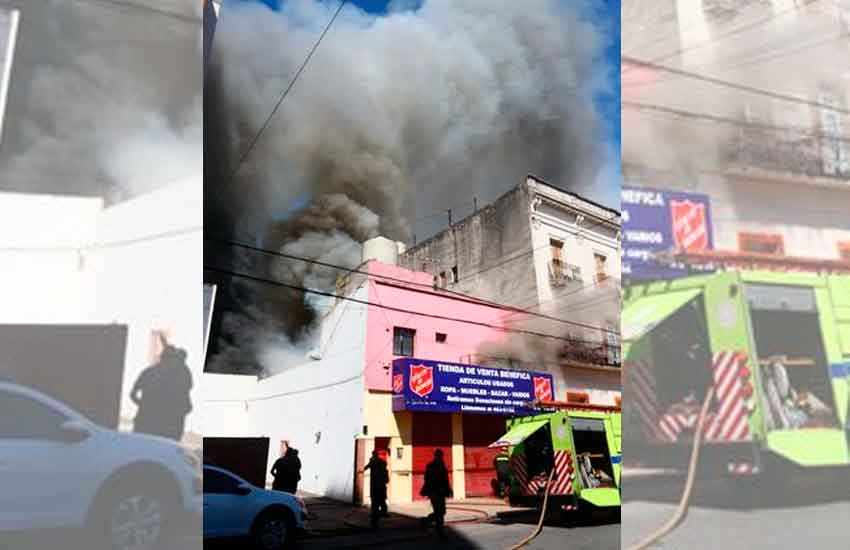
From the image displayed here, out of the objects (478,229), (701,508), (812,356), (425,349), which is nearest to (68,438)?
(425,349)

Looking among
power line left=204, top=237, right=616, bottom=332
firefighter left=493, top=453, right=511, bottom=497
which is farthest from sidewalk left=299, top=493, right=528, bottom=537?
power line left=204, top=237, right=616, bottom=332

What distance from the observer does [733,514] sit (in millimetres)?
1984

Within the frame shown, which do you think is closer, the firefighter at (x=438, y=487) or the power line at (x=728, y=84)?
the firefighter at (x=438, y=487)

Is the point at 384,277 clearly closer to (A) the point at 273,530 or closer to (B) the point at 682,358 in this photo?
(A) the point at 273,530

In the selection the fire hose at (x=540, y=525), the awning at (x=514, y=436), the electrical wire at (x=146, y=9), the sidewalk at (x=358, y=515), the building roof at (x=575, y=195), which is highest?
the electrical wire at (x=146, y=9)

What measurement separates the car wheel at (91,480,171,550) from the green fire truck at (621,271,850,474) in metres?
1.60

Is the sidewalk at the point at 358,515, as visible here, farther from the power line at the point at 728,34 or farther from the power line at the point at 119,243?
the power line at the point at 728,34

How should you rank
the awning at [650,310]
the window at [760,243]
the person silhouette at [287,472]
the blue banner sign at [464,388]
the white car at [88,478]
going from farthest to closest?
the window at [760,243], the awning at [650,310], the blue banner sign at [464,388], the person silhouette at [287,472], the white car at [88,478]

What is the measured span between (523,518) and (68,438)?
1646mm

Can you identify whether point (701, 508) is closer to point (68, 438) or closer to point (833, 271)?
point (833, 271)

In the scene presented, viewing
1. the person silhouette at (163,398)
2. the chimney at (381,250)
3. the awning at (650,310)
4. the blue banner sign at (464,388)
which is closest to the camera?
the person silhouette at (163,398)

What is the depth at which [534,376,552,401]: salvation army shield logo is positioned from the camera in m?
2.30

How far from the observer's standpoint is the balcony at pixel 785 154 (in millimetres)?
2303

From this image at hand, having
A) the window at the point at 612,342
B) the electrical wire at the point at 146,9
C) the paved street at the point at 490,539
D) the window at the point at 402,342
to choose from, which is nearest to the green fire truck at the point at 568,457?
the paved street at the point at 490,539
